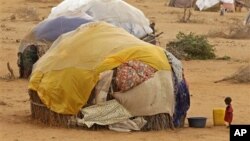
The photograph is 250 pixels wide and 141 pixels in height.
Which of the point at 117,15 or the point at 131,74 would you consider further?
the point at 117,15

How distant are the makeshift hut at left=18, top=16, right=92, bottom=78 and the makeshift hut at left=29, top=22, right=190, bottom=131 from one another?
196 inches

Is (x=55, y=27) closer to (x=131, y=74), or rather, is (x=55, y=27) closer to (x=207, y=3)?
(x=131, y=74)

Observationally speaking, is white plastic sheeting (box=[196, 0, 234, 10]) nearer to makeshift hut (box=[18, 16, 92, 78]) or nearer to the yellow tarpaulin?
makeshift hut (box=[18, 16, 92, 78])

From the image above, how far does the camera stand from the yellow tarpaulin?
435 inches

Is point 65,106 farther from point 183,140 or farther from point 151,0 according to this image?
point 151,0

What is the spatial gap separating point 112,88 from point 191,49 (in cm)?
1039

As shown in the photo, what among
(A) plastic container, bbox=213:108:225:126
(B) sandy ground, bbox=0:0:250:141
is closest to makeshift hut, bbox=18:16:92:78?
(B) sandy ground, bbox=0:0:250:141

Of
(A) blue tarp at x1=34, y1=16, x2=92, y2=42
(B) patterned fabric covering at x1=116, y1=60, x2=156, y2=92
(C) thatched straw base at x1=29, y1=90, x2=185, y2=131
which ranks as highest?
(B) patterned fabric covering at x1=116, y1=60, x2=156, y2=92

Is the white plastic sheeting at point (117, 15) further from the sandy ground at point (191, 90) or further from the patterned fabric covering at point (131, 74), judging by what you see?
the patterned fabric covering at point (131, 74)

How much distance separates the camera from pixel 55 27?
16812 mm

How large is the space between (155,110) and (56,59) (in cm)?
170

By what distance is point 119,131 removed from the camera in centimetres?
1084

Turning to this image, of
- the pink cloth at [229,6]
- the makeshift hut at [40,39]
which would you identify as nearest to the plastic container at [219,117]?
the makeshift hut at [40,39]

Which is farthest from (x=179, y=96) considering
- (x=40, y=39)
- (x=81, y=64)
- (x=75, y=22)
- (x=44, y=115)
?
(x=75, y=22)
